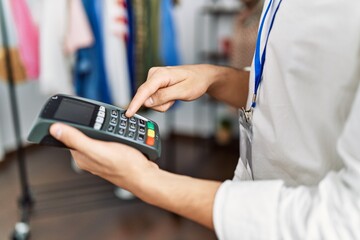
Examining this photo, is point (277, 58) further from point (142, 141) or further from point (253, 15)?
point (253, 15)

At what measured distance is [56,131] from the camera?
427 millimetres

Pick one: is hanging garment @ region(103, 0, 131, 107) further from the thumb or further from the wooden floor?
the thumb

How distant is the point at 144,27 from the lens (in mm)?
1572

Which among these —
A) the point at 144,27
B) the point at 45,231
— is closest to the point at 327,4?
the point at 144,27

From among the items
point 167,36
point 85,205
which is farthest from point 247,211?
point 85,205

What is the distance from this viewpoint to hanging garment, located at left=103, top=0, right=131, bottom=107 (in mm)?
1480

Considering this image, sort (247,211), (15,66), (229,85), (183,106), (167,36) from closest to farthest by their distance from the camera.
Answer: (247,211), (229,85), (15,66), (167,36), (183,106)

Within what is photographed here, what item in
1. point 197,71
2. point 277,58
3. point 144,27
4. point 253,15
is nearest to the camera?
point 277,58

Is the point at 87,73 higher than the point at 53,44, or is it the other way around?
the point at 53,44

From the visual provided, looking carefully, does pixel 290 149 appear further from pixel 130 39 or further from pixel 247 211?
pixel 130 39

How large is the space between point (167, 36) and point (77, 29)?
43 centimetres

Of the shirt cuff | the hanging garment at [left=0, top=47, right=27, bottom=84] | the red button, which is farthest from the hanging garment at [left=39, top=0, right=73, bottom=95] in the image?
the shirt cuff

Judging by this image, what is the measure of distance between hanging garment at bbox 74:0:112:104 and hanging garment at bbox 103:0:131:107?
26 mm

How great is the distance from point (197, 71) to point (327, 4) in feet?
0.82
